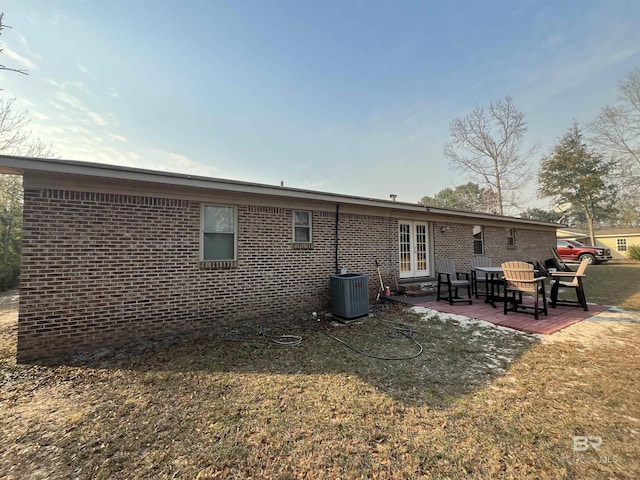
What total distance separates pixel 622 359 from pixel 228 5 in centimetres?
1118

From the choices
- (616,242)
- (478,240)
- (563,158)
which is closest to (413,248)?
(478,240)

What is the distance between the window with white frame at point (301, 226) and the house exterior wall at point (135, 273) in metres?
0.21

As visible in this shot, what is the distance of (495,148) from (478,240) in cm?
1752

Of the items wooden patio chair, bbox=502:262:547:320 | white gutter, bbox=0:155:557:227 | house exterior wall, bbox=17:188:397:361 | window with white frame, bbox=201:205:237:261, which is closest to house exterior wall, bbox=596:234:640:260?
wooden patio chair, bbox=502:262:547:320

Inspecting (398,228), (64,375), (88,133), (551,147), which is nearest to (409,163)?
(398,228)

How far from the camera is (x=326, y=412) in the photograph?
8.76ft

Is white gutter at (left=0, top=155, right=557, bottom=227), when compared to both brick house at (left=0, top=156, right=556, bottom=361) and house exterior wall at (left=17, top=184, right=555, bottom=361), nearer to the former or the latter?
brick house at (left=0, top=156, right=556, bottom=361)

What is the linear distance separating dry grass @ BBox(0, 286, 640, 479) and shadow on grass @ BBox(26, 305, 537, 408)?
0.03 meters

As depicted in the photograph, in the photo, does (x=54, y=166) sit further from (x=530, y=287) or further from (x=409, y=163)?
(x=409, y=163)

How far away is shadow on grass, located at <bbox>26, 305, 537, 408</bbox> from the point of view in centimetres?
329

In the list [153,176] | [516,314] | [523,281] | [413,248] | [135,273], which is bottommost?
[516,314]

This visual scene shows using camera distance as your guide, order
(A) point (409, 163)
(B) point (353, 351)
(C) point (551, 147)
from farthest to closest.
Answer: (C) point (551, 147)
(A) point (409, 163)
(B) point (353, 351)

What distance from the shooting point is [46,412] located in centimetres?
278

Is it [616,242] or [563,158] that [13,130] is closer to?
[563,158]
